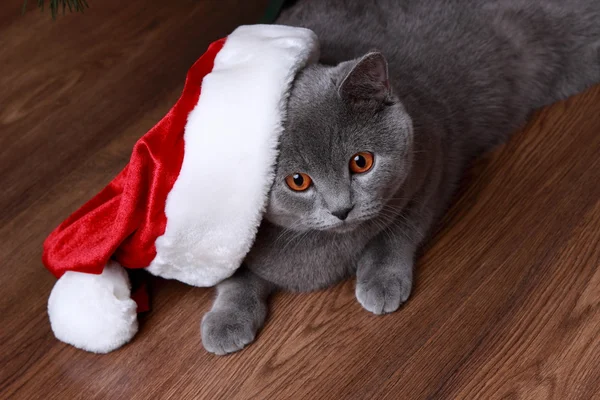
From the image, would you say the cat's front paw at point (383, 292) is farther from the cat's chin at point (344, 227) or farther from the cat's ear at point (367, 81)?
the cat's ear at point (367, 81)

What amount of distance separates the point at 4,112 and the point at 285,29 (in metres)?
1.05

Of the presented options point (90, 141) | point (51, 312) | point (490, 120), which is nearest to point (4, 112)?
point (90, 141)

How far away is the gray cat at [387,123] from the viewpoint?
1112 millimetres

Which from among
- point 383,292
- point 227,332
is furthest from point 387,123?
point 227,332

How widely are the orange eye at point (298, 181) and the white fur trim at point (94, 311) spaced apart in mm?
387

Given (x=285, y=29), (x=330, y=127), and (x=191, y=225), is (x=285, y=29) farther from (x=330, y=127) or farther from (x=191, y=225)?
(x=191, y=225)

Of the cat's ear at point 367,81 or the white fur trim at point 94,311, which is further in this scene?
the white fur trim at point 94,311

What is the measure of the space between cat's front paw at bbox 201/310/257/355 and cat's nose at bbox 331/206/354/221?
0.27m

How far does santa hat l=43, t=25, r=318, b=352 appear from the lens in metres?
1.08

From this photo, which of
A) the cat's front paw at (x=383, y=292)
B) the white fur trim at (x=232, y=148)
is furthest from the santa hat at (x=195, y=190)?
the cat's front paw at (x=383, y=292)

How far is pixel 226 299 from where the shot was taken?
1256 mm

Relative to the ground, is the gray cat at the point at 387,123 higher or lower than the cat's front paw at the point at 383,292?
higher

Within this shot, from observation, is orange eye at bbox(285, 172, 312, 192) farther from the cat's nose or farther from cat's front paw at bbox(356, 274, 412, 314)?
cat's front paw at bbox(356, 274, 412, 314)

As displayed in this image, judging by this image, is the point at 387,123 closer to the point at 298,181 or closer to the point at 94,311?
the point at 298,181
